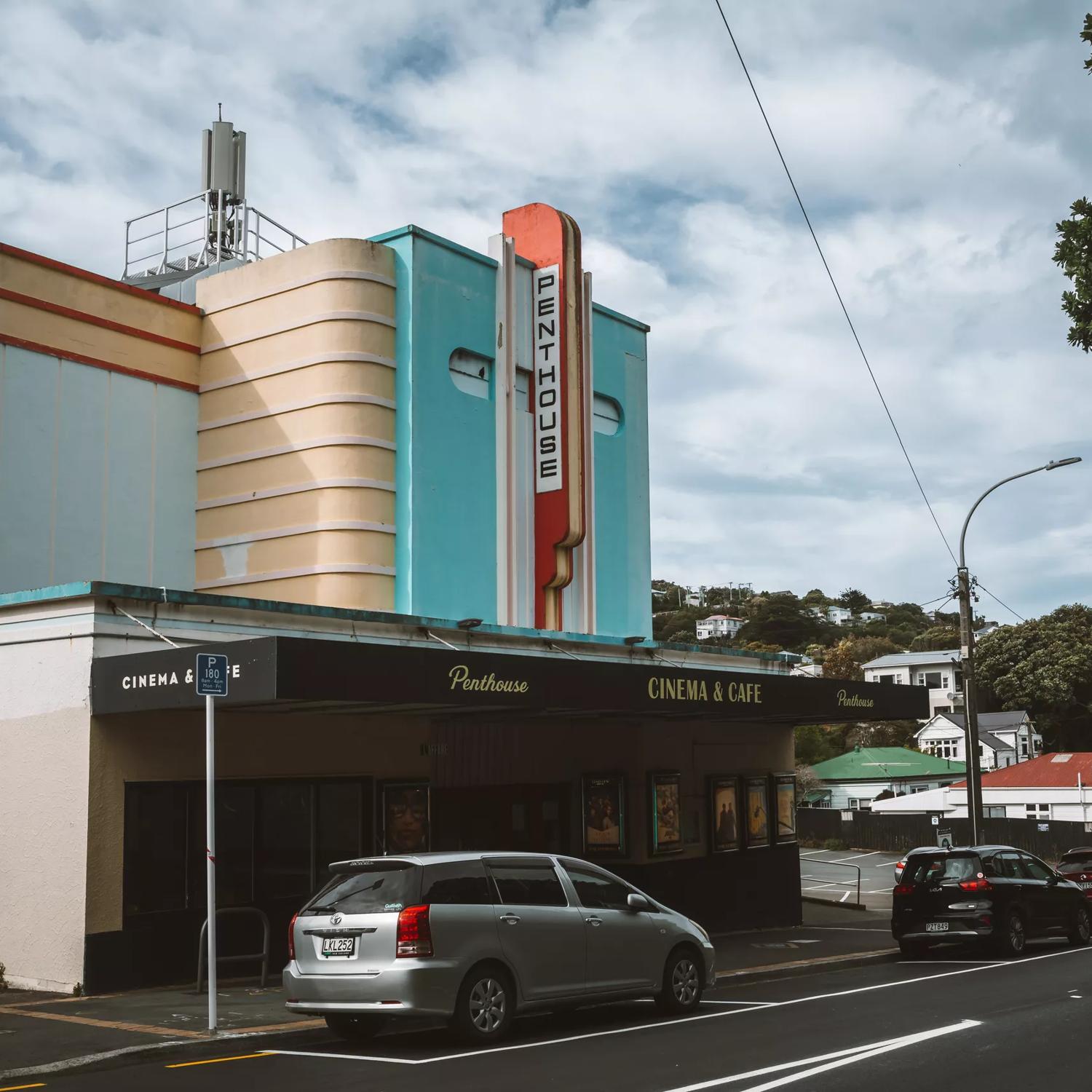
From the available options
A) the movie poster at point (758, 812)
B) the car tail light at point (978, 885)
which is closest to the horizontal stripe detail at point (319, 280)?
the movie poster at point (758, 812)

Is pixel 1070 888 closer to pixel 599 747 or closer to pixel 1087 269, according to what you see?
pixel 599 747

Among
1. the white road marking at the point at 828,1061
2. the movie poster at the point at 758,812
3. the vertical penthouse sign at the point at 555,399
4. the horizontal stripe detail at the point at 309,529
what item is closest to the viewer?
the white road marking at the point at 828,1061

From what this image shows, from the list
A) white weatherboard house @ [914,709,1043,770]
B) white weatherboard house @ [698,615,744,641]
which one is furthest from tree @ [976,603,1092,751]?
white weatherboard house @ [698,615,744,641]

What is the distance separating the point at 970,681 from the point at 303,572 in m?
11.7

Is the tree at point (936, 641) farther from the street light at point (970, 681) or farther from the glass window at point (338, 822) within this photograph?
the glass window at point (338, 822)

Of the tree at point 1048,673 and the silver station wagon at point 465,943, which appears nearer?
the silver station wagon at point 465,943

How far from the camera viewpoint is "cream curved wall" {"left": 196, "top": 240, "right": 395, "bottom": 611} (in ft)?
61.7

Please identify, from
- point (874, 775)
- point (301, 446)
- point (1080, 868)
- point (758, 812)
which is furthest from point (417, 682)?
point (874, 775)

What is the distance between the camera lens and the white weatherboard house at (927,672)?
98.5 m

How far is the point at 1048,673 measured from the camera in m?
80.9

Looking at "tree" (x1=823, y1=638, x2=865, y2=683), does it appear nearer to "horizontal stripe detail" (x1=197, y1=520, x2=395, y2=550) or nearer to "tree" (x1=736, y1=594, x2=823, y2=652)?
"tree" (x1=736, y1=594, x2=823, y2=652)

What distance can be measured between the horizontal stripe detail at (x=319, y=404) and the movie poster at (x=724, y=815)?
8.10 m

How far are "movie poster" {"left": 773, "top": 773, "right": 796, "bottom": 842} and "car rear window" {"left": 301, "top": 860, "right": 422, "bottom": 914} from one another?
13.9 m

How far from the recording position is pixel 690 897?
835 inches
